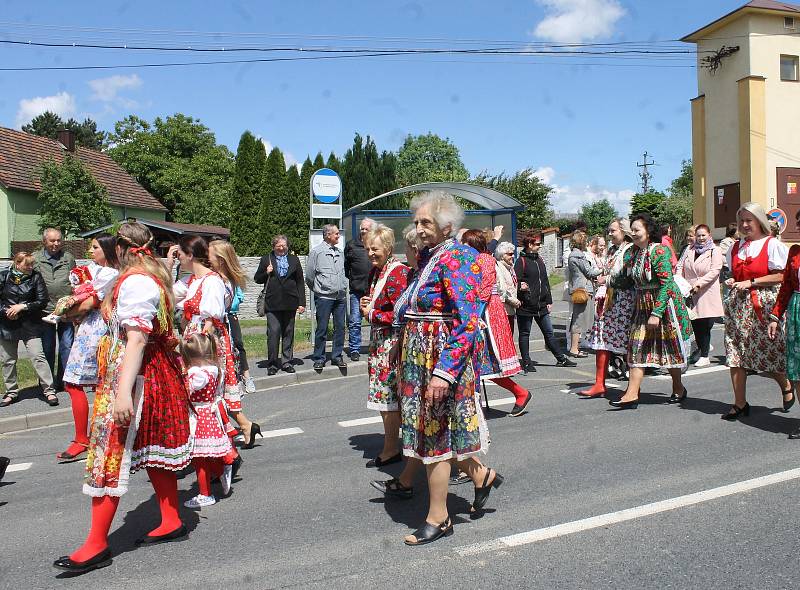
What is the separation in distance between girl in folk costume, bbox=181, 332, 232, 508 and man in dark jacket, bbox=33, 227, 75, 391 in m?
4.88

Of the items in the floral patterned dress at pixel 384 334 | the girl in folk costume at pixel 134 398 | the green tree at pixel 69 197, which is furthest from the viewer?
the green tree at pixel 69 197

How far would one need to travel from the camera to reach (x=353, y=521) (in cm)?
457

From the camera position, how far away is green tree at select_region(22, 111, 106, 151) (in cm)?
7544

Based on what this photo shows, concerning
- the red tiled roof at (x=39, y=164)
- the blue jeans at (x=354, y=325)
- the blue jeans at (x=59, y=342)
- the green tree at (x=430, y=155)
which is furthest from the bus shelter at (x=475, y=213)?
the green tree at (x=430, y=155)

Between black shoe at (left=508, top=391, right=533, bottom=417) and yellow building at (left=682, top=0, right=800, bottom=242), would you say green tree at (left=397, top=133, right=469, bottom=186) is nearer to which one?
yellow building at (left=682, top=0, right=800, bottom=242)

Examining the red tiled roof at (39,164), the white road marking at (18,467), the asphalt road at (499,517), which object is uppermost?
the red tiled roof at (39,164)

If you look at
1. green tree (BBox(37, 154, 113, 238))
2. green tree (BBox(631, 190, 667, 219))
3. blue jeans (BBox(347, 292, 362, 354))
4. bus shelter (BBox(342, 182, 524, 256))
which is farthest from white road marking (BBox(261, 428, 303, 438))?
green tree (BBox(631, 190, 667, 219))

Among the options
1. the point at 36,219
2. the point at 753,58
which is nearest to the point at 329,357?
the point at 753,58

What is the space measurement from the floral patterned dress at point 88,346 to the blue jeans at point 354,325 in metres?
5.42

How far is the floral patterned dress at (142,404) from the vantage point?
3898 mm

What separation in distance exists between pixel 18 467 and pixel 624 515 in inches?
195

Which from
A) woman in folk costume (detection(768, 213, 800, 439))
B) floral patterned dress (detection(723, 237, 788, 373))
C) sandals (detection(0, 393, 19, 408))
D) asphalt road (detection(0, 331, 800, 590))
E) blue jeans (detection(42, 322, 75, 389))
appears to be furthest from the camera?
blue jeans (detection(42, 322, 75, 389))

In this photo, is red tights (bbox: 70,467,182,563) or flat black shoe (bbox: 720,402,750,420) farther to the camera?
flat black shoe (bbox: 720,402,750,420)

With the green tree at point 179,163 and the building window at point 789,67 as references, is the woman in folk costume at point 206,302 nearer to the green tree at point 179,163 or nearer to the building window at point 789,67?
the building window at point 789,67
